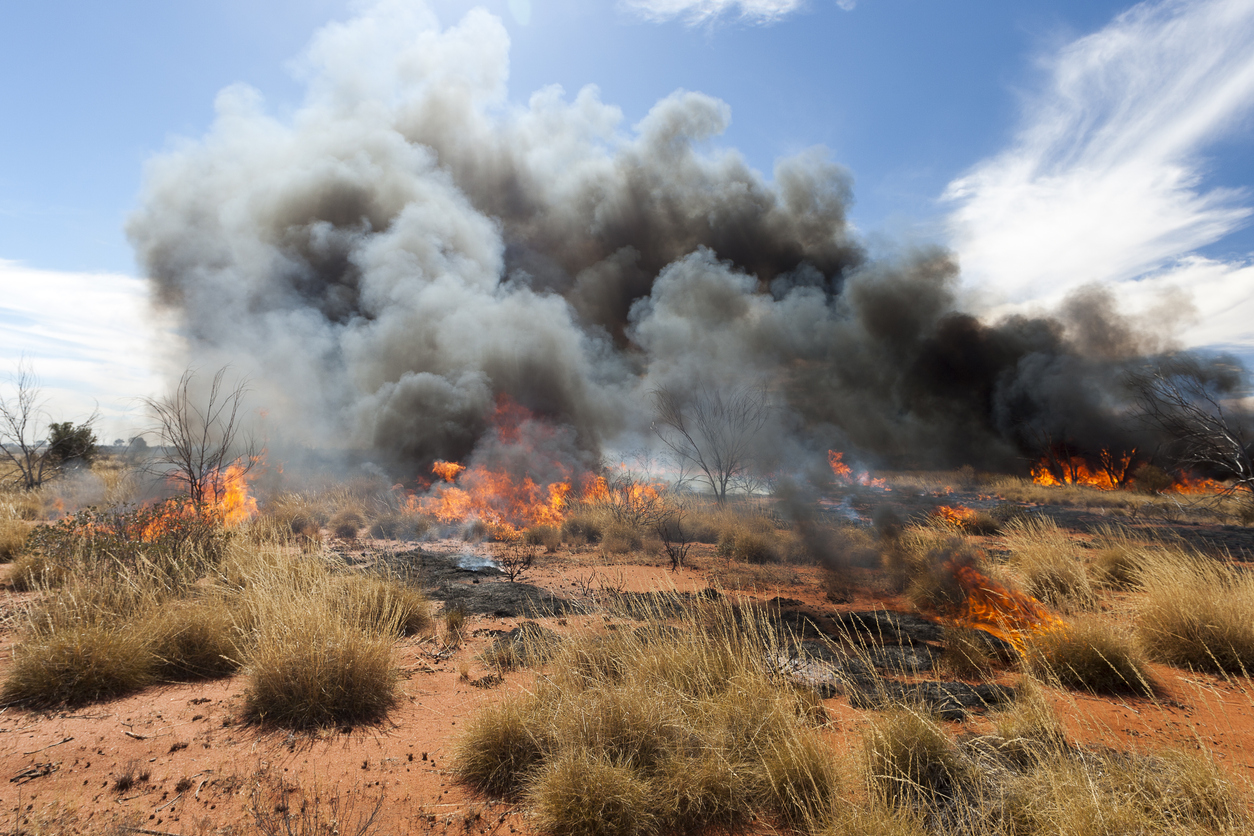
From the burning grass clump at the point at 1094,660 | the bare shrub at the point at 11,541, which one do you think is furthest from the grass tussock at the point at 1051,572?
the bare shrub at the point at 11,541

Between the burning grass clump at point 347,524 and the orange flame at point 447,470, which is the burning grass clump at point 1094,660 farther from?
the orange flame at point 447,470

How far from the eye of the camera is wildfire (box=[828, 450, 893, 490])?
2882 centimetres

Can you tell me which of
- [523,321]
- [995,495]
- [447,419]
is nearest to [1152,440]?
[995,495]

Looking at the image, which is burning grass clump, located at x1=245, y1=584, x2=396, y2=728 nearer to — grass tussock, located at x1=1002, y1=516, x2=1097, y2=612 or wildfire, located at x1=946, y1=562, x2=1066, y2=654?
wildfire, located at x1=946, y1=562, x2=1066, y2=654

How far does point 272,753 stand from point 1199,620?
31.8ft

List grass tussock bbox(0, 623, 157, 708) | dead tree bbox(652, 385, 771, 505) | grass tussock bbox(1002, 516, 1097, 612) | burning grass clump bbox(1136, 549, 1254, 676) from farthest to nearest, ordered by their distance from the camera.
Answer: dead tree bbox(652, 385, 771, 505), grass tussock bbox(1002, 516, 1097, 612), burning grass clump bbox(1136, 549, 1254, 676), grass tussock bbox(0, 623, 157, 708)

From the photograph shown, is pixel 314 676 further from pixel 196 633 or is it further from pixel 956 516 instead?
pixel 956 516

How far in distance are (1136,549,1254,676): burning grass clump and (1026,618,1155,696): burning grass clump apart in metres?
0.80

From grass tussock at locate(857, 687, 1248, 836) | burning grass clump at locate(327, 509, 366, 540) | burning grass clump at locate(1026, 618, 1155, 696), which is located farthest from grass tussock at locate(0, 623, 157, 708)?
burning grass clump at locate(327, 509, 366, 540)

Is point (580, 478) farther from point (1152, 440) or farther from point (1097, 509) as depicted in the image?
point (1152, 440)

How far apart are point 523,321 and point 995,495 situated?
2657 cm

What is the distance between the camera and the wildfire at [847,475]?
94.5ft

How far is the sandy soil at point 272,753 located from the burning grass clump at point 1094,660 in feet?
0.79

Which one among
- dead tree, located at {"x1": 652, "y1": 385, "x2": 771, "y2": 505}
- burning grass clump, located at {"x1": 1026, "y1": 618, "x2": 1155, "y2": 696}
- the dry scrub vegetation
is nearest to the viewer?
the dry scrub vegetation
